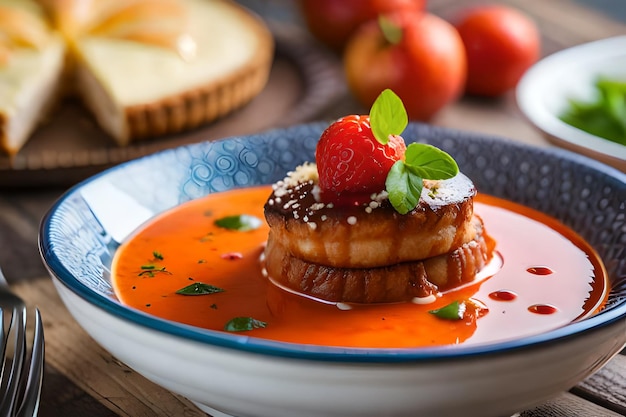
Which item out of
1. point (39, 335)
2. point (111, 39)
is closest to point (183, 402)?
point (39, 335)

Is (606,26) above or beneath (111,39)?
above

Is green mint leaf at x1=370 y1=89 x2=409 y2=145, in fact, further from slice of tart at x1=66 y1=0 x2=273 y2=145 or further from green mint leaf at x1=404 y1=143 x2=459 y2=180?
slice of tart at x1=66 y1=0 x2=273 y2=145

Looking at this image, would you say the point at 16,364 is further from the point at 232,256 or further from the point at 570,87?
the point at 570,87

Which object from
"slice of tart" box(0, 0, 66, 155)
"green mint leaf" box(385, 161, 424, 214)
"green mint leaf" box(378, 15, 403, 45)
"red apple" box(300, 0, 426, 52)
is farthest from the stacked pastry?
"red apple" box(300, 0, 426, 52)

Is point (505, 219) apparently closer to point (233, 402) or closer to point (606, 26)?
point (233, 402)

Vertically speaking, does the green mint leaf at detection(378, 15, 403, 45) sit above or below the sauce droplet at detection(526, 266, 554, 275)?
above

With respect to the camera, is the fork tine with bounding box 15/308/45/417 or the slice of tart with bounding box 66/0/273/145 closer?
the fork tine with bounding box 15/308/45/417

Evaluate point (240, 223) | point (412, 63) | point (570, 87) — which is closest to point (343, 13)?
point (412, 63)
